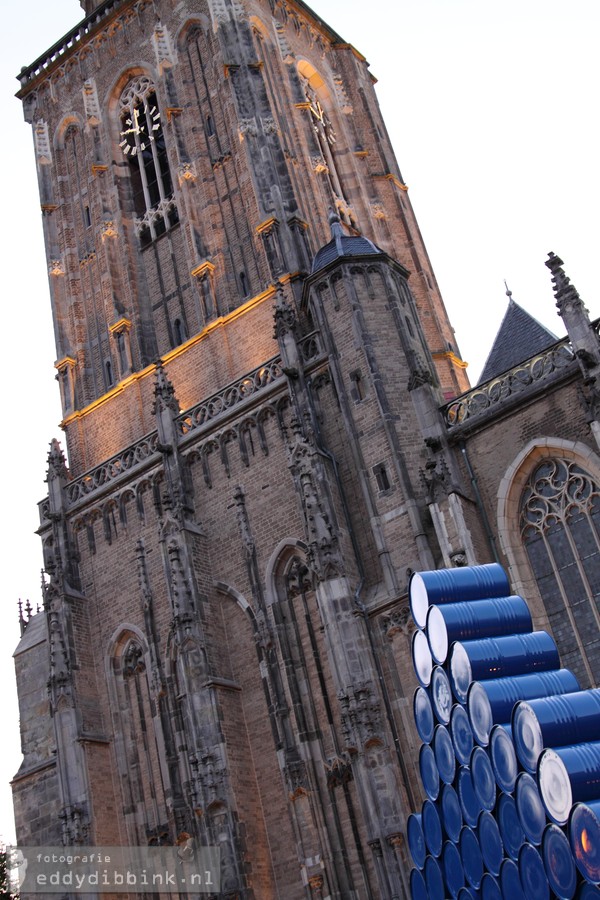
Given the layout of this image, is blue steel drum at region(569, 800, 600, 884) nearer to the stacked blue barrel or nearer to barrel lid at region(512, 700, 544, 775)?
the stacked blue barrel

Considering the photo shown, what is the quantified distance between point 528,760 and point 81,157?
3044 centimetres

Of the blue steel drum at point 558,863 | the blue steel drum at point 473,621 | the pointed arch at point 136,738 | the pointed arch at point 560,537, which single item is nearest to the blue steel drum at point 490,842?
the blue steel drum at point 558,863

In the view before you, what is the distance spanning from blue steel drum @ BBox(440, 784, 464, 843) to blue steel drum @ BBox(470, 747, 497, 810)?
670 mm

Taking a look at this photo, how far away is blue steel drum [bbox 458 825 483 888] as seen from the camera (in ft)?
46.1

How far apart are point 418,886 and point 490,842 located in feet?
7.62

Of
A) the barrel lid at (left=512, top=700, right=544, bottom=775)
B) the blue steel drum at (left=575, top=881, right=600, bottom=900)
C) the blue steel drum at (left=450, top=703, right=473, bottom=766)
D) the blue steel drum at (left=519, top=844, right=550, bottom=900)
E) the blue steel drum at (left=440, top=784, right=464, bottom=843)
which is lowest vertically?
the blue steel drum at (left=575, top=881, right=600, bottom=900)

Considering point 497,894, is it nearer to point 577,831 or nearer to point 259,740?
point 577,831

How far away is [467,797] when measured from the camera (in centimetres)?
1430

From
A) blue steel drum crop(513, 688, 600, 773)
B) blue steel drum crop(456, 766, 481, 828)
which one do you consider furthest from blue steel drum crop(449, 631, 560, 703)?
blue steel drum crop(513, 688, 600, 773)

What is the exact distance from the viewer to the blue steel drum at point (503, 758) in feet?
43.1

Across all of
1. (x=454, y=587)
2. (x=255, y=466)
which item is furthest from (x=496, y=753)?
(x=255, y=466)

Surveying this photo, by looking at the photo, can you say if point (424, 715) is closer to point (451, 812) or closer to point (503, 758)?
point (451, 812)

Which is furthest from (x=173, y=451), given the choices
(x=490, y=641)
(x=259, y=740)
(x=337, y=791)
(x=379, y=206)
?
(x=490, y=641)

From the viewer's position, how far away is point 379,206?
36156 mm
